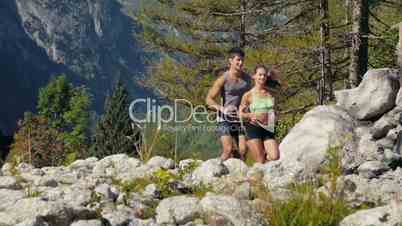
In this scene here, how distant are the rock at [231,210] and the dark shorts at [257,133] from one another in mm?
3070

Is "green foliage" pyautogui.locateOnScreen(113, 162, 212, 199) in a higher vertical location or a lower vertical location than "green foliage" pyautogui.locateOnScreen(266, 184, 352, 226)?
higher

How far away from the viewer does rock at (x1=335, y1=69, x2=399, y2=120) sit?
7.72 metres

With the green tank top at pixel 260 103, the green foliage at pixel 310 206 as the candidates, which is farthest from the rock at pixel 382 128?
the green foliage at pixel 310 206

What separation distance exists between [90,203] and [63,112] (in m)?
58.4

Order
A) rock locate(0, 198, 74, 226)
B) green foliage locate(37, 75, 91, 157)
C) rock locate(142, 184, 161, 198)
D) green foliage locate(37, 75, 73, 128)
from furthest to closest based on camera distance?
green foliage locate(37, 75, 73, 128)
green foliage locate(37, 75, 91, 157)
rock locate(142, 184, 161, 198)
rock locate(0, 198, 74, 226)

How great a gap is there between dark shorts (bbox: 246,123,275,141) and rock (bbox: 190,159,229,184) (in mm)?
1653

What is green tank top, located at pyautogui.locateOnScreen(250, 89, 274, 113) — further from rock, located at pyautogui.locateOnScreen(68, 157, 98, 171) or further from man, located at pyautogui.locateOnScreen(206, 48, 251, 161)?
rock, located at pyautogui.locateOnScreen(68, 157, 98, 171)

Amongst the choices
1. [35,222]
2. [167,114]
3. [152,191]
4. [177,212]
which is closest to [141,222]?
[177,212]

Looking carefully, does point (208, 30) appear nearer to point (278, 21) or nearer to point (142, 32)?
point (142, 32)

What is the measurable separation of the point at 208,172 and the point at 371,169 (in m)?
1.39

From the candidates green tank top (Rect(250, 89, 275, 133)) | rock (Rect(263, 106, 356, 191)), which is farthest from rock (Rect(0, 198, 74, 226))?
green tank top (Rect(250, 89, 275, 133))

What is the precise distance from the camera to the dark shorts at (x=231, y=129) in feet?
26.6

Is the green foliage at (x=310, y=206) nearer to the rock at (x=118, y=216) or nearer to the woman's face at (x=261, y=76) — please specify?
the rock at (x=118, y=216)

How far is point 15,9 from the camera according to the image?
19800cm
